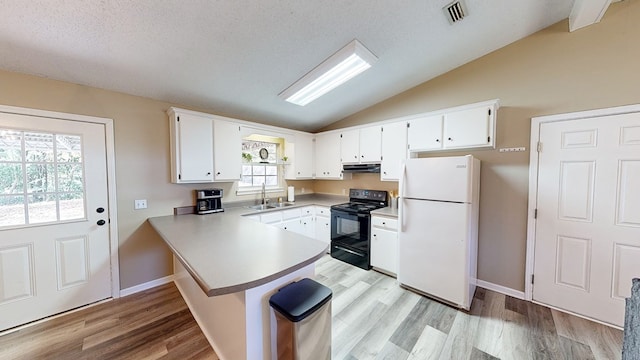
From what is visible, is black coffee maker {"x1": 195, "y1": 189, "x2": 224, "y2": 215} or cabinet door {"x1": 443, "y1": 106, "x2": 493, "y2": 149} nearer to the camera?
cabinet door {"x1": 443, "y1": 106, "x2": 493, "y2": 149}

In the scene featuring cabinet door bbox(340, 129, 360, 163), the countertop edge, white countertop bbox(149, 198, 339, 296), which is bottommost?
the countertop edge

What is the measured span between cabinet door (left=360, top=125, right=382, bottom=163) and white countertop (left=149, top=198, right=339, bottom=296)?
2.01m

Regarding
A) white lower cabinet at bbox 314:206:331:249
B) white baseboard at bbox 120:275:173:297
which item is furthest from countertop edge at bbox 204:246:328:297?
white lower cabinet at bbox 314:206:331:249

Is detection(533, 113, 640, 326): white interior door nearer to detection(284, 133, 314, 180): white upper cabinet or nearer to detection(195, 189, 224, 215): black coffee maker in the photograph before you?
detection(284, 133, 314, 180): white upper cabinet

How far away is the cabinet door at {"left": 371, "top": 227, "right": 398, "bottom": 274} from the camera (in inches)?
112

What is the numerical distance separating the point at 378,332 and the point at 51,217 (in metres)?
3.35

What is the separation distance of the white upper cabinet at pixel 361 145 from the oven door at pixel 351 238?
0.93 meters

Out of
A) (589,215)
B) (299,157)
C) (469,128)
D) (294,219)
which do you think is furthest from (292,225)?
(589,215)

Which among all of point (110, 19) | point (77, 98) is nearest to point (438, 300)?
point (110, 19)

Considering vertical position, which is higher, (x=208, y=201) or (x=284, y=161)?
(x=284, y=161)

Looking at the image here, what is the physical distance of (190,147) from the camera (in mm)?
2684

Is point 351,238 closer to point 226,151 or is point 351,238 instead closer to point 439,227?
point 439,227

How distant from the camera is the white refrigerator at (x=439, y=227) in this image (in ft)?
7.21

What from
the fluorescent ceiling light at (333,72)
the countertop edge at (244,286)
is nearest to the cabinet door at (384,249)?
the countertop edge at (244,286)
